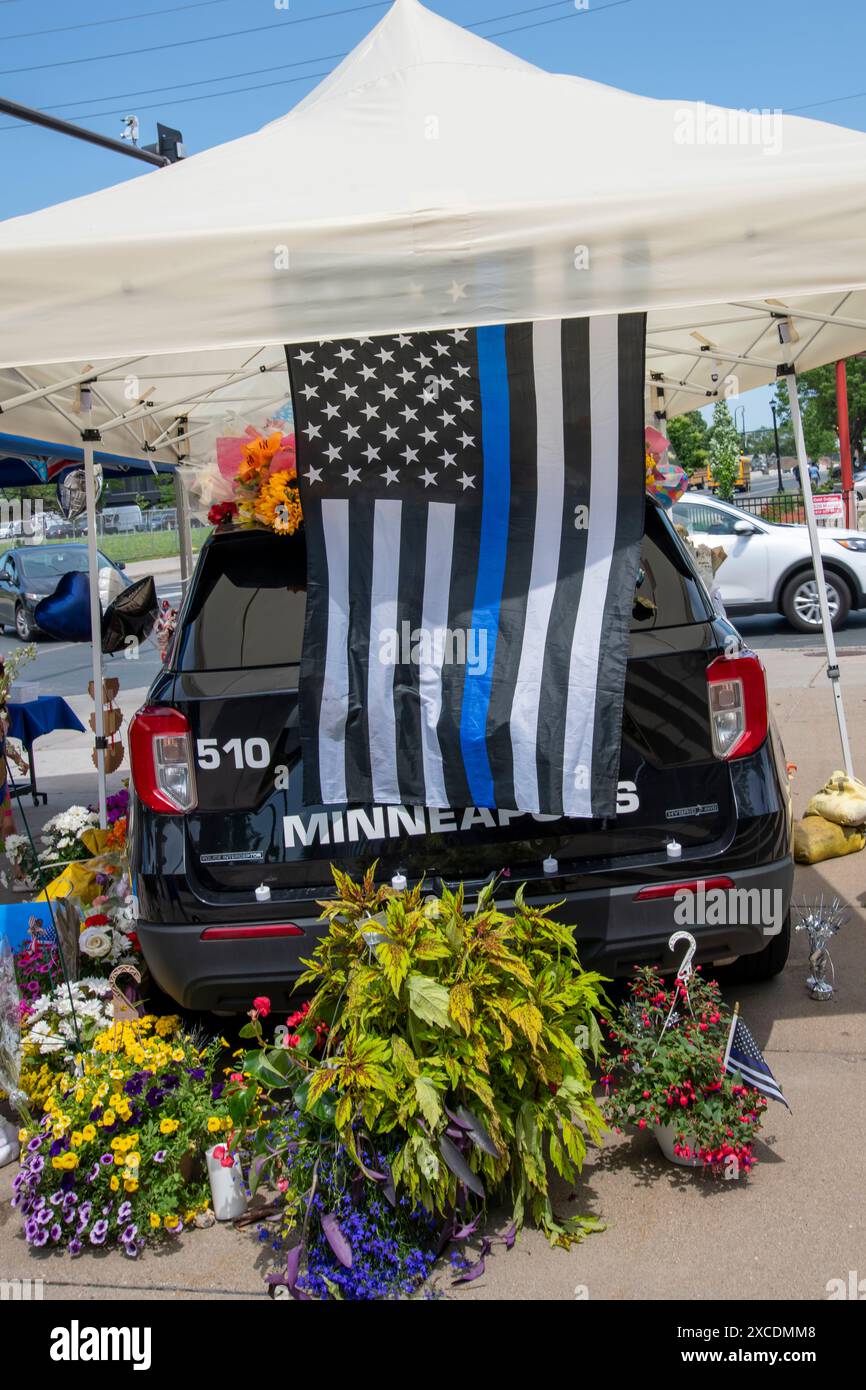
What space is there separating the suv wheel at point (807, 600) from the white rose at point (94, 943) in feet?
36.2

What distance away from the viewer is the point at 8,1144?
12.6 feet

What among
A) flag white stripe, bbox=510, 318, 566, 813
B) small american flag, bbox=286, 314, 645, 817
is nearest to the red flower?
small american flag, bbox=286, 314, 645, 817

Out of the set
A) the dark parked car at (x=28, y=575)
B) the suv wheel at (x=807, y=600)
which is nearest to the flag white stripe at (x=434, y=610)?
the suv wheel at (x=807, y=600)

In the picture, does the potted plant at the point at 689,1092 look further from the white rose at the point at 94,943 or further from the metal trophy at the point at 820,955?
the white rose at the point at 94,943

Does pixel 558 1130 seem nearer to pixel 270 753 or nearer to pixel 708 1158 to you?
pixel 708 1158

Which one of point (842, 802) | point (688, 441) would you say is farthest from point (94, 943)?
point (688, 441)

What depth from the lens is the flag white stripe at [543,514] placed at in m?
3.84

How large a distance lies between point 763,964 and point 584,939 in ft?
3.81

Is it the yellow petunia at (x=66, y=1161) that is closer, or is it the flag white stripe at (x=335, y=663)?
the yellow petunia at (x=66, y=1161)

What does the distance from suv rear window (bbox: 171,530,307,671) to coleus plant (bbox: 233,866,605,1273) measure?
41.1 inches

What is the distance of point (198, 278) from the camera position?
359 centimetres

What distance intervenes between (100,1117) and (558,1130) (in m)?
1.27

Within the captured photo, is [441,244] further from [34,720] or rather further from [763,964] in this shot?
[34,720]

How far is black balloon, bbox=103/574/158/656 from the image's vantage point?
684 centimetres
